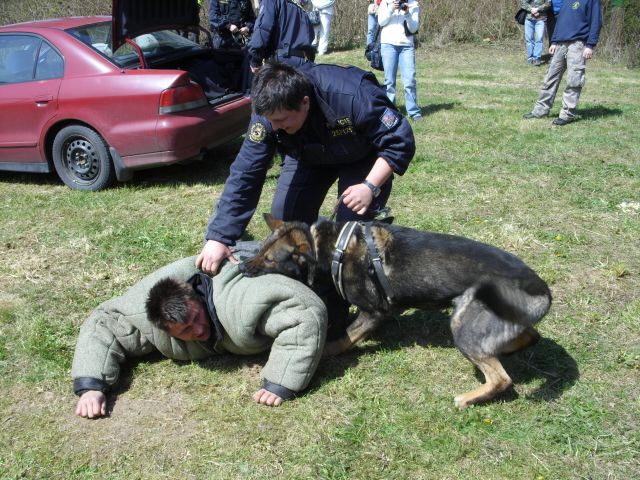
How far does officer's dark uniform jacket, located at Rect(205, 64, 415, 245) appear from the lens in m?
3.40

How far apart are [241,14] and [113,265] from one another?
21.4ft

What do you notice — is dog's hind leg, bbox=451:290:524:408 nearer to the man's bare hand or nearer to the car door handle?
the man's bare hand

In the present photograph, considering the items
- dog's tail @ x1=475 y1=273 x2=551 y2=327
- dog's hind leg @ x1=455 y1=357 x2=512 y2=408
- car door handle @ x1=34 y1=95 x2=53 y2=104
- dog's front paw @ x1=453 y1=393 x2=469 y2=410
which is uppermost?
car door handle @ x1=34 y1=95 x2=53 y2=104

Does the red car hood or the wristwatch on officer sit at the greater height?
the red car hood

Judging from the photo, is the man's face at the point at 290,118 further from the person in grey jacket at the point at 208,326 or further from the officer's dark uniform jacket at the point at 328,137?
the person in grey jacket at the point at 208,326

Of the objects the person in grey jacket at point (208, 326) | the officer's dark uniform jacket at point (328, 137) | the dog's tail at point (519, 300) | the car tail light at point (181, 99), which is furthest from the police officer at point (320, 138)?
the car tail light at point (181, 99)

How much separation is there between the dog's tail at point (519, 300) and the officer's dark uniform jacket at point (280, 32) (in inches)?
197

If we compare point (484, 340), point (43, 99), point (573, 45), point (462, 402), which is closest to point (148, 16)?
point (43, 99)

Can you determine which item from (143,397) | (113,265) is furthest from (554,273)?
(113,265)

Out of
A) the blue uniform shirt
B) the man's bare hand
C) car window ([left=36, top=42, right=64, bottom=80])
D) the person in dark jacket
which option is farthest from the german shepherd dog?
the blue uniform shirt

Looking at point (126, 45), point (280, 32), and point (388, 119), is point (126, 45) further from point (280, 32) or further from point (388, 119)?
point (388, 119)

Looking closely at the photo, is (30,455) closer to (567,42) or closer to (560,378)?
(560,378)

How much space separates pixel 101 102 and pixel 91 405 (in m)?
3.95

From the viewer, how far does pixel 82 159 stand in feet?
21.1
